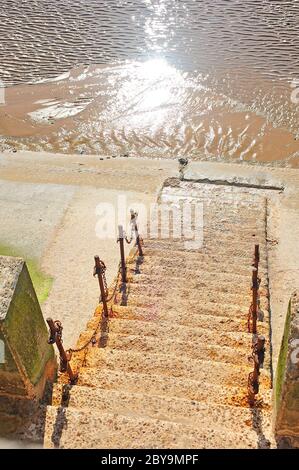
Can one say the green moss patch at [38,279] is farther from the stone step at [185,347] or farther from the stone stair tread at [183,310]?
the stone step at [185,347]

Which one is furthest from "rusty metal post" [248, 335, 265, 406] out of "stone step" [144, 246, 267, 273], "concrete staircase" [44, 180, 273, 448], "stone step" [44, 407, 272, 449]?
"stone step" [144, 246, 267, 273]

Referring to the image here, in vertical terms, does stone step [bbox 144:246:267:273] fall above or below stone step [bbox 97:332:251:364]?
above

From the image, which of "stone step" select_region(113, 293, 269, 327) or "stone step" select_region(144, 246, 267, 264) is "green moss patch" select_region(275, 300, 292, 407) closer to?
"stone step" select_region(113, 293, 269, 327)

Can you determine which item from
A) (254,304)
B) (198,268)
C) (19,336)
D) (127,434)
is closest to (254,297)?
(254,304)

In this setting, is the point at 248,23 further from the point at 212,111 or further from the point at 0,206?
the point at 0,206

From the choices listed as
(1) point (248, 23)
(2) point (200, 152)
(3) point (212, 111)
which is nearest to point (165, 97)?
(3) point (212, 111)

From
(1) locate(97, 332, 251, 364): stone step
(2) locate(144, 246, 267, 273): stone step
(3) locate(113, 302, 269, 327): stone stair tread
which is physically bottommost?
(1) locate(97, 332, 251, 364): stone step

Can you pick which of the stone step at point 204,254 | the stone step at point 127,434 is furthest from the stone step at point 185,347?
the stone step at point 204,254
